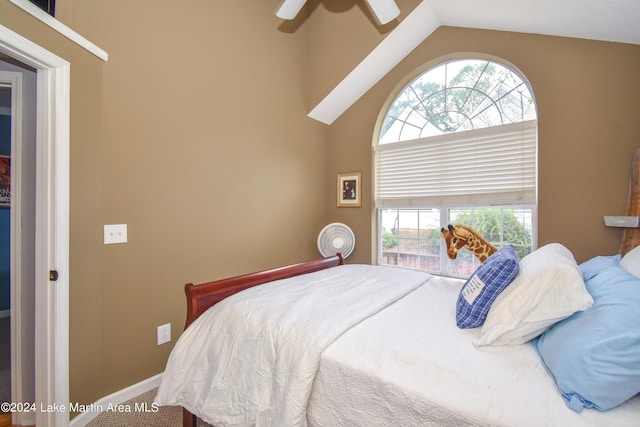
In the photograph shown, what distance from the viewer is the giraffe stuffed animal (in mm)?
2195

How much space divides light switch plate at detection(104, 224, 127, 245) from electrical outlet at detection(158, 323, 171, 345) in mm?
684

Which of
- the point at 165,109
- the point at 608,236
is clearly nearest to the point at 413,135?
the point at 608,236

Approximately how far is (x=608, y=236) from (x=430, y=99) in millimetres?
1868

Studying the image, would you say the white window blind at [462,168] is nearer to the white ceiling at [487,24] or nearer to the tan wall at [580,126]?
the tan wall at [580,126]

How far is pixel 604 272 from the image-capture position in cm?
121

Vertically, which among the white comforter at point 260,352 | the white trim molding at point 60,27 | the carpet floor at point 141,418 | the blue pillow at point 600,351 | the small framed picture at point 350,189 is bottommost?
the carpet floor at point 141,418

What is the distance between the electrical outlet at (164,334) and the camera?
2.02 m

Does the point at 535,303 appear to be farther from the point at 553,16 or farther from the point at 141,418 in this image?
the point at 141,418

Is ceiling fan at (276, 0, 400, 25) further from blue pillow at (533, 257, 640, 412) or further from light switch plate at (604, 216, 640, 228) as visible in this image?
light switch plate at (604, 216, 640, 228)

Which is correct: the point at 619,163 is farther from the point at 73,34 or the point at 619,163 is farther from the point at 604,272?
the point at 73,34

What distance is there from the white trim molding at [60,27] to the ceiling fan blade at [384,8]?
65.3 inches

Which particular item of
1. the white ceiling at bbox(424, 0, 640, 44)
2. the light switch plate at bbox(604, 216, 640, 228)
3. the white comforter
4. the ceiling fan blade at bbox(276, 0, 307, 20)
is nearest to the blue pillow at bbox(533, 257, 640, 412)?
the white comforter

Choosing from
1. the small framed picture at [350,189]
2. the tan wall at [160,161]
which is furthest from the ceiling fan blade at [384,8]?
the small framed picture at [350,189]

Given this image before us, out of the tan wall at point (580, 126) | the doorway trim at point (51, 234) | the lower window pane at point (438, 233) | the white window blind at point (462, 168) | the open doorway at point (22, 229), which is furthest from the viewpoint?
the lower window pane at point (438, 233)
